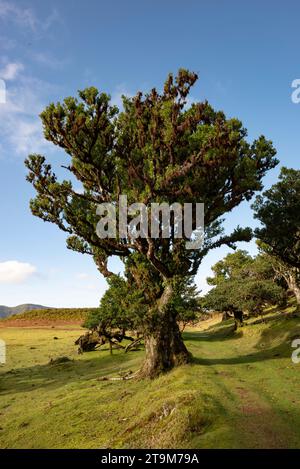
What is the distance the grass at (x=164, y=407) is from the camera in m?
12.2

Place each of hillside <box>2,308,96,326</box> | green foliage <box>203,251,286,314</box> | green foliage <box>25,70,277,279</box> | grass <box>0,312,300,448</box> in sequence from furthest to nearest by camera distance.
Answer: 1. hillside <box>2,308,96,326</box>
2. green foliage <box>203,251,286,314</box>
3. green foliage <box>25,70,277,279</box>
4. grass <box>0,312,300,448</box>

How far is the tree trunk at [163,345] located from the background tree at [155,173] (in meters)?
0.06

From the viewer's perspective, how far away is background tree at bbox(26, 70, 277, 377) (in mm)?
22266

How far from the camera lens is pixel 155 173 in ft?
77.1

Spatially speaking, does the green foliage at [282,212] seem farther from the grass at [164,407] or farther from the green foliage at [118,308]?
the green foliage at [118,308]

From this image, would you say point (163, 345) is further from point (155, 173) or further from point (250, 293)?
point (250, 293)

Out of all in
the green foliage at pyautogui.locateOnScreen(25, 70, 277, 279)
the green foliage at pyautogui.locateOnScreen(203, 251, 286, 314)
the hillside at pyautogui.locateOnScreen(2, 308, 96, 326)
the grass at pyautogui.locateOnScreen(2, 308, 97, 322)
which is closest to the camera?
the green foliage at pyautogui.locateOnScreen(25, 70, 277, 279)

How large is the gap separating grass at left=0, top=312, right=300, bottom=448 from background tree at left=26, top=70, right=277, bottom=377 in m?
3.95

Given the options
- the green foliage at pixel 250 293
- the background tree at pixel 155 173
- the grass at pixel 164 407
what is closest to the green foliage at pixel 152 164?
the background tree at pixel 155 173

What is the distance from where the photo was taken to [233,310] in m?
50.8

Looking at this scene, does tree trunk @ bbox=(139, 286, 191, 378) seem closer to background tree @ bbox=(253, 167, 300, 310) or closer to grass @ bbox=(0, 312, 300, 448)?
grass @ bbox=(0, 312, 300, 448)

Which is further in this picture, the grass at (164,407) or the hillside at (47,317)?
the hillside at (47,317)

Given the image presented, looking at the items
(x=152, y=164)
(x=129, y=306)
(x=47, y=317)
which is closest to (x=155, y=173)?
(x=152, y=164)

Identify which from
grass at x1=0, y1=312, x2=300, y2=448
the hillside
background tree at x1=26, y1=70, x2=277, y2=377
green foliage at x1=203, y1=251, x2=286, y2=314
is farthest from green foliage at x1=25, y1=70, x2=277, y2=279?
the hillside
